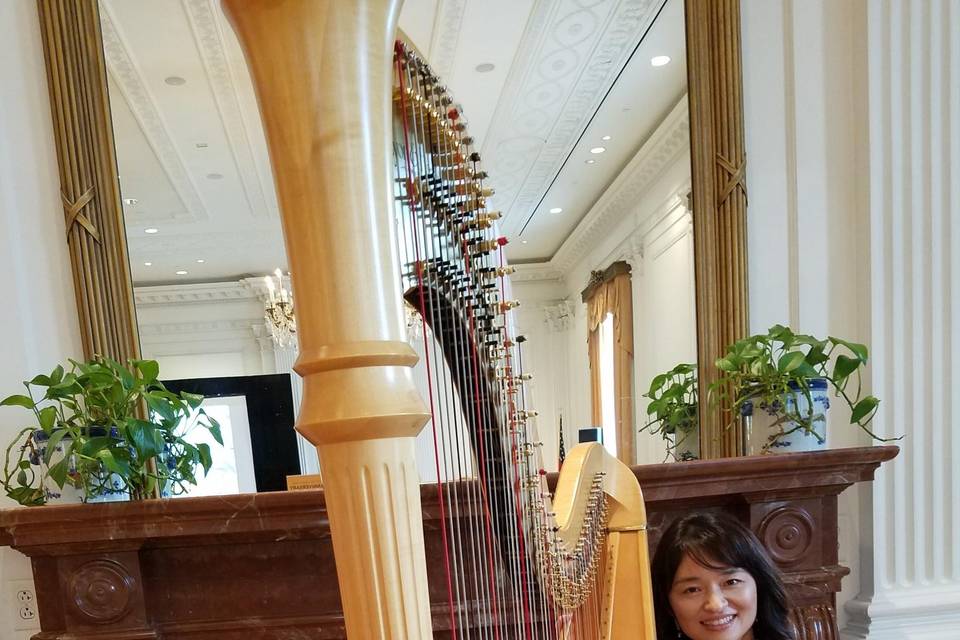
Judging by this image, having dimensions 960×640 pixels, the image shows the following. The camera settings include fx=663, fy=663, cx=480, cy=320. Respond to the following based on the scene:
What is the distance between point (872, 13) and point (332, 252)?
82.3 inches

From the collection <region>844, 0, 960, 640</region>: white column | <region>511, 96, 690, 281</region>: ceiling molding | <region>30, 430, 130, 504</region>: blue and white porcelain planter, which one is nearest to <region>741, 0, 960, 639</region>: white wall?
<region>844, 0, 960, 640</region>: white column

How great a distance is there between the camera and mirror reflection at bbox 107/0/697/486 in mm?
1669

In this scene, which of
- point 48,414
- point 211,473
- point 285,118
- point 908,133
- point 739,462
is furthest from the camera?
point 908,133

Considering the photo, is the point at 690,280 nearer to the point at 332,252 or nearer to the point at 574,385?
the point at 574,385

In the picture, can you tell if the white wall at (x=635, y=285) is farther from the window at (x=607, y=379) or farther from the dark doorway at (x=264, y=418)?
the dark doorway at (x=264, y=418)

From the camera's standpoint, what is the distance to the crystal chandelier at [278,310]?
65.0 inches

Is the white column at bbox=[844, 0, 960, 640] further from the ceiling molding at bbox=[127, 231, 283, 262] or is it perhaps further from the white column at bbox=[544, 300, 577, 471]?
the ceiling molding at bbox=[127, 231, 283, 262]

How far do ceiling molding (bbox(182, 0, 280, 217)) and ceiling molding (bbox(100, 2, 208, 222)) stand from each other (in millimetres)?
141

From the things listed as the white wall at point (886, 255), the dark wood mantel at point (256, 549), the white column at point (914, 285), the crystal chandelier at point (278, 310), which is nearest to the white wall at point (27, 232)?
the dark wood mantel at point (256, 549)

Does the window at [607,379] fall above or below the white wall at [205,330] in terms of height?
below

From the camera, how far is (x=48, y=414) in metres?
1.41

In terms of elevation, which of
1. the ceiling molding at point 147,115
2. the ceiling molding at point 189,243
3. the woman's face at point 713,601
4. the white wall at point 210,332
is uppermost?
the ceiling molding at point 147,115

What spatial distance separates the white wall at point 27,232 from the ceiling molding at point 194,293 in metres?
0.19

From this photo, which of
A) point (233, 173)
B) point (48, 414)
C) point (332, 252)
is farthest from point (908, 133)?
point (48, 414)
